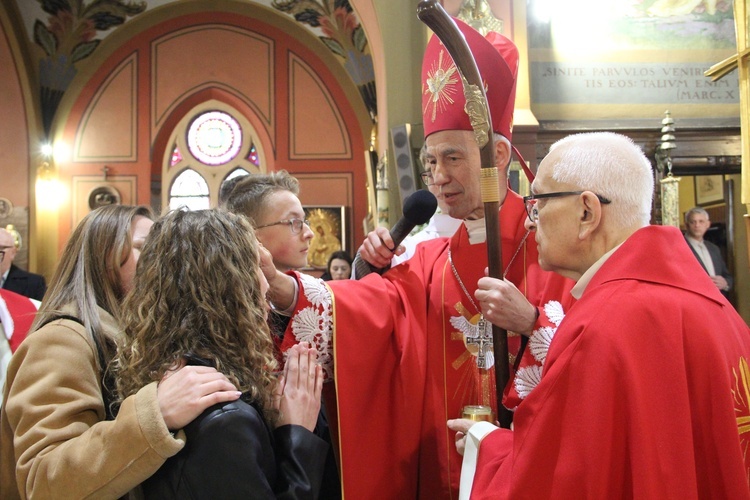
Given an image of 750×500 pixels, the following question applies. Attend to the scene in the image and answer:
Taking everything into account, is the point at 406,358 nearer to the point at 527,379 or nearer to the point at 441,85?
the point at 527,379

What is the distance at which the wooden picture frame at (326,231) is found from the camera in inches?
400

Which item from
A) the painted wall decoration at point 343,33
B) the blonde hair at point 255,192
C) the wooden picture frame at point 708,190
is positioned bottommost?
the blonde hair at point 255,192

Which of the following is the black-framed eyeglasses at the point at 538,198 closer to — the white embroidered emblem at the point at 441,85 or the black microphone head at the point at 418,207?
the black microphone head at the point at 418,207

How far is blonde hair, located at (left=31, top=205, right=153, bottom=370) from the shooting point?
1.63 metres

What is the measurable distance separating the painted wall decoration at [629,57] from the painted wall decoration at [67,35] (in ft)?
22.2

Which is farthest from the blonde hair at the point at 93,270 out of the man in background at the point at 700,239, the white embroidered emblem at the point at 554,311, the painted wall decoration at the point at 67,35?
the painted wall decoration at the point at 67,35

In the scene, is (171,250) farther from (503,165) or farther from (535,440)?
(503,165)

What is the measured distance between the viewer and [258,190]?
2.32 metres

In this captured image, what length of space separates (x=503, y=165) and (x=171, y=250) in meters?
1.10

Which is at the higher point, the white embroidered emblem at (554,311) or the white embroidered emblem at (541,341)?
the white embroidered emblem at (554,311)

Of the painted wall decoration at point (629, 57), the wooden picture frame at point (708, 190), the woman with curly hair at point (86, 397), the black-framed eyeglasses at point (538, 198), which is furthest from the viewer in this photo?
the wooden picture frame at point (708, 190)

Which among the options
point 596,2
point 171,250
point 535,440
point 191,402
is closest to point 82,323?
point 171,250

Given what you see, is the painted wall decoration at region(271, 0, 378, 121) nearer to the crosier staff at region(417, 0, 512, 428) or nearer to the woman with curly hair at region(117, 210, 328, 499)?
the crosier staff at region(417, 0, 512, 428)

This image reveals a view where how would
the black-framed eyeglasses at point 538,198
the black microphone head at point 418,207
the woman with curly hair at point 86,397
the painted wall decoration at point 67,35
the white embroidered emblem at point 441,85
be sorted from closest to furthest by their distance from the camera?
1. the woman with curly hair at point 86,397
2. the black-framed eyeglasses at point 538,198
3. the black microphone head at point 418,207
4. the white embroidered emblem at point 441,85
5. the painted wall decoration at point 67,35
